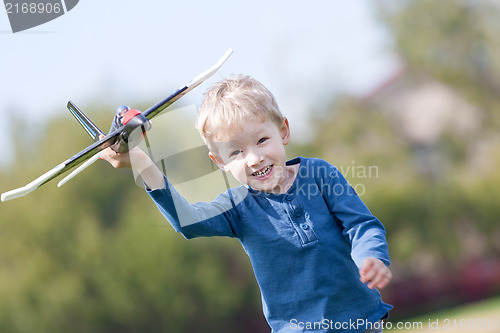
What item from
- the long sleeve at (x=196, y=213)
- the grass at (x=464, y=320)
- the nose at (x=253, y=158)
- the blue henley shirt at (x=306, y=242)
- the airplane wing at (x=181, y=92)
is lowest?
the grass at (x=464, y=320)

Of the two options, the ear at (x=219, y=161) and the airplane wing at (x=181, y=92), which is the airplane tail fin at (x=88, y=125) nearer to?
the airplane wing at (x=181, y=92)

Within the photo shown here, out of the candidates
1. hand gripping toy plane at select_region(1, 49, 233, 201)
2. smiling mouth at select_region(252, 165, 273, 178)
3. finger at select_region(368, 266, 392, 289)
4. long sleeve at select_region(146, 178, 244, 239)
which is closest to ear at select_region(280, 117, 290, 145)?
smiling mouth at select_region(252, 165, 273, 178)

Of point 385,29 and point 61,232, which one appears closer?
point 61,232

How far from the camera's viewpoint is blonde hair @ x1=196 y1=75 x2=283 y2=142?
102 inches

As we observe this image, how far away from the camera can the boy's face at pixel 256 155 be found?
2.58 m

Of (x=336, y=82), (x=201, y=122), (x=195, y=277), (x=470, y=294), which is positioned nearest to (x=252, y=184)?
(x=201, y=122)

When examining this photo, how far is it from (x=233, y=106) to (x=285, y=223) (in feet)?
1.70

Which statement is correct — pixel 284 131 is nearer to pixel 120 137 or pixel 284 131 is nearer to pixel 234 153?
pixel 234 153

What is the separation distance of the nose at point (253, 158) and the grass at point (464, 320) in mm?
8956

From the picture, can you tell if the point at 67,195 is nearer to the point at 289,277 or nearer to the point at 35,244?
the point at 35,244

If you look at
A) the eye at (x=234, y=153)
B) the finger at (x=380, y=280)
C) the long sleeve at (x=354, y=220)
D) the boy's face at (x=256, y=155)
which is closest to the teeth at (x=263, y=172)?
the boy's face at (x=256, y=155)

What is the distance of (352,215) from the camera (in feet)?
8.50

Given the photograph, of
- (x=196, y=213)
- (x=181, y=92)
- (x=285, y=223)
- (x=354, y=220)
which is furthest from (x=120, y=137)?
Answer: (x=354, y=220)

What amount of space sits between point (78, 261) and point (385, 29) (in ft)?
37.8
